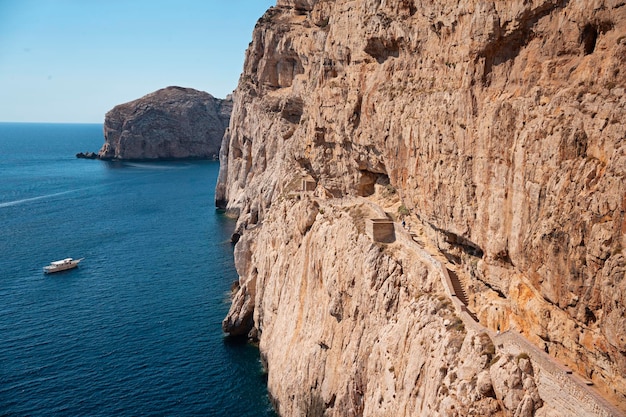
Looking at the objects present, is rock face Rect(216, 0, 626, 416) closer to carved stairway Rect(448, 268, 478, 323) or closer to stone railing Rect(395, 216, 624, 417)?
stone railing Rect(395, 216, 624, 417)

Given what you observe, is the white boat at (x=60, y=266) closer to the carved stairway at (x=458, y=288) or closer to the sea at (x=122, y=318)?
the sea at (x=122, y=318)

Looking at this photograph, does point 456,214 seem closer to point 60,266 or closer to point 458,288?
point 458,288

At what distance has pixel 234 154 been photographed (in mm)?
129875

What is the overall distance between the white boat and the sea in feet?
3.51

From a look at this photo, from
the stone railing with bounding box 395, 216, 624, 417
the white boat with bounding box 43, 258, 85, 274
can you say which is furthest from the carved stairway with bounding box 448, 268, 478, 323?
the white boat with bounding box 43, 258, 85, 274

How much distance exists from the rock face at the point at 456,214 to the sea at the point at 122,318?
25.2 feet

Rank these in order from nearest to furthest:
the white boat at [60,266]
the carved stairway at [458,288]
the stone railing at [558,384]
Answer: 1. the stone railing at [558,384]
2. the carved stairway at [458,288]
3. the white boat at [60,266]

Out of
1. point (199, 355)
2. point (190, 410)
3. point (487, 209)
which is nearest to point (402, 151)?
point (487, 209)

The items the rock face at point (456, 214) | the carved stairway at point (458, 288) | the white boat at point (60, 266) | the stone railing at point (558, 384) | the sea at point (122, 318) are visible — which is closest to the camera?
the stone railing at point (558, 384)

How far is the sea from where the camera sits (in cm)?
5538

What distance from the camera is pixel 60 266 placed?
90.9 meters

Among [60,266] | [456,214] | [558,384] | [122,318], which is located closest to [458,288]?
[456,214]

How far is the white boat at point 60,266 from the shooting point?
295 feet

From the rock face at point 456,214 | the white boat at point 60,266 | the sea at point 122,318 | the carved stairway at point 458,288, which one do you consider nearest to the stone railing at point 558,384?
the rock face at point 456,214
